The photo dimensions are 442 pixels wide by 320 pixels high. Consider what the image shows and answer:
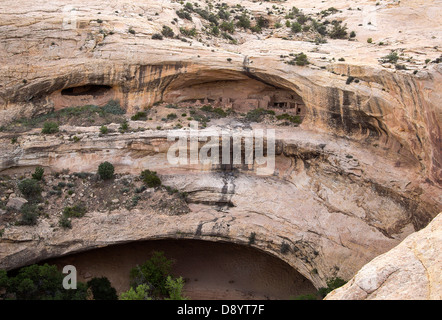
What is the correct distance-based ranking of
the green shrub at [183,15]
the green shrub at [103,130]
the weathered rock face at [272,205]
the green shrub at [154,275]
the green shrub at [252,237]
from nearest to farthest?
the weathered rock face at [272,205]
the green shrub at [154,275]
the green shrub at [252,237]
the green shrub at [103,130]
the green shrub at [183,15]

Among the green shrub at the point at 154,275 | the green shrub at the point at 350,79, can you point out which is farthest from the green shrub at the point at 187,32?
the green shrub at the point at 154,275

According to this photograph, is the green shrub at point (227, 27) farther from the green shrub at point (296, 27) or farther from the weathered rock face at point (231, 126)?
the green shrub at point (296, 27)

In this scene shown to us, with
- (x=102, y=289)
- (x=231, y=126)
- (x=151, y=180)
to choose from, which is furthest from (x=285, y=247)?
(x=102, y=289)

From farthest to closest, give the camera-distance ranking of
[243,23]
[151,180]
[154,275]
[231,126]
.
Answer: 1. [243,23]
2. [231,126]
3. [151,180]
4. [154,275]

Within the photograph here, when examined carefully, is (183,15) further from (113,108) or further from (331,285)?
(331,285)

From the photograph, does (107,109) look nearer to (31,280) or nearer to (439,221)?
(31,280)
